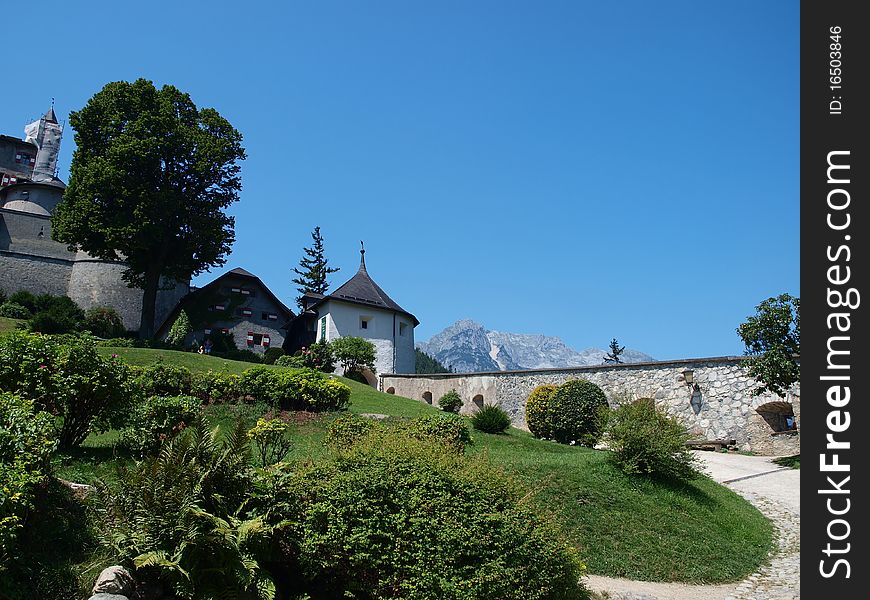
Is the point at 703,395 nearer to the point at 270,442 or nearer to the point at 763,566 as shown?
the point at 763,566

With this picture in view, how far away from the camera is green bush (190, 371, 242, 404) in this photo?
14.9 m

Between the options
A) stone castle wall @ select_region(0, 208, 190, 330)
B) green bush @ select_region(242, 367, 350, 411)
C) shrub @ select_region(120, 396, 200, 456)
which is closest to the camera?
shrub @ select_region(120, 396, 200, 456)

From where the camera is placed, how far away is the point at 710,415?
2056 cm

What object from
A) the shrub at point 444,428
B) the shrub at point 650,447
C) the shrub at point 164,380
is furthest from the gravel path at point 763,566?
the shrub at point 164,380

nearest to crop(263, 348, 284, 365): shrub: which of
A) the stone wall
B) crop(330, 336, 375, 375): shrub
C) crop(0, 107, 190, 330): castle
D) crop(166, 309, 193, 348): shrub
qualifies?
crop(330, 336, 375, 375): shrub

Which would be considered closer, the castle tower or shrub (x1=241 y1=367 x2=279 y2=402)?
shrub (x1=241 y1=367 x2=279 y2=402)

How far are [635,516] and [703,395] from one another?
13.0m

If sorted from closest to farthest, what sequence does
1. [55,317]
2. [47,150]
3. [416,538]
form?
1. [416,538]
2. [55,317]
3. [47,150]

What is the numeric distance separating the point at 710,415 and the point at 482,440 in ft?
32.2

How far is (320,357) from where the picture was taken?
30797 millimetres

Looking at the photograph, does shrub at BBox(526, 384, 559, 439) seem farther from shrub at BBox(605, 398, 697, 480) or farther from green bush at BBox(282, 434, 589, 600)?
green bush at BBox(282, 434, 589, 600)

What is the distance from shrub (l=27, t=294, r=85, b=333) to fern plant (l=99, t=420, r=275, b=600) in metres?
25.5

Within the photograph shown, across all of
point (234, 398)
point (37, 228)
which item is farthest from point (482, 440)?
point (37, 228)

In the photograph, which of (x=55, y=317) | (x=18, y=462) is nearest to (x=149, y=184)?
(x=55, y=317)
